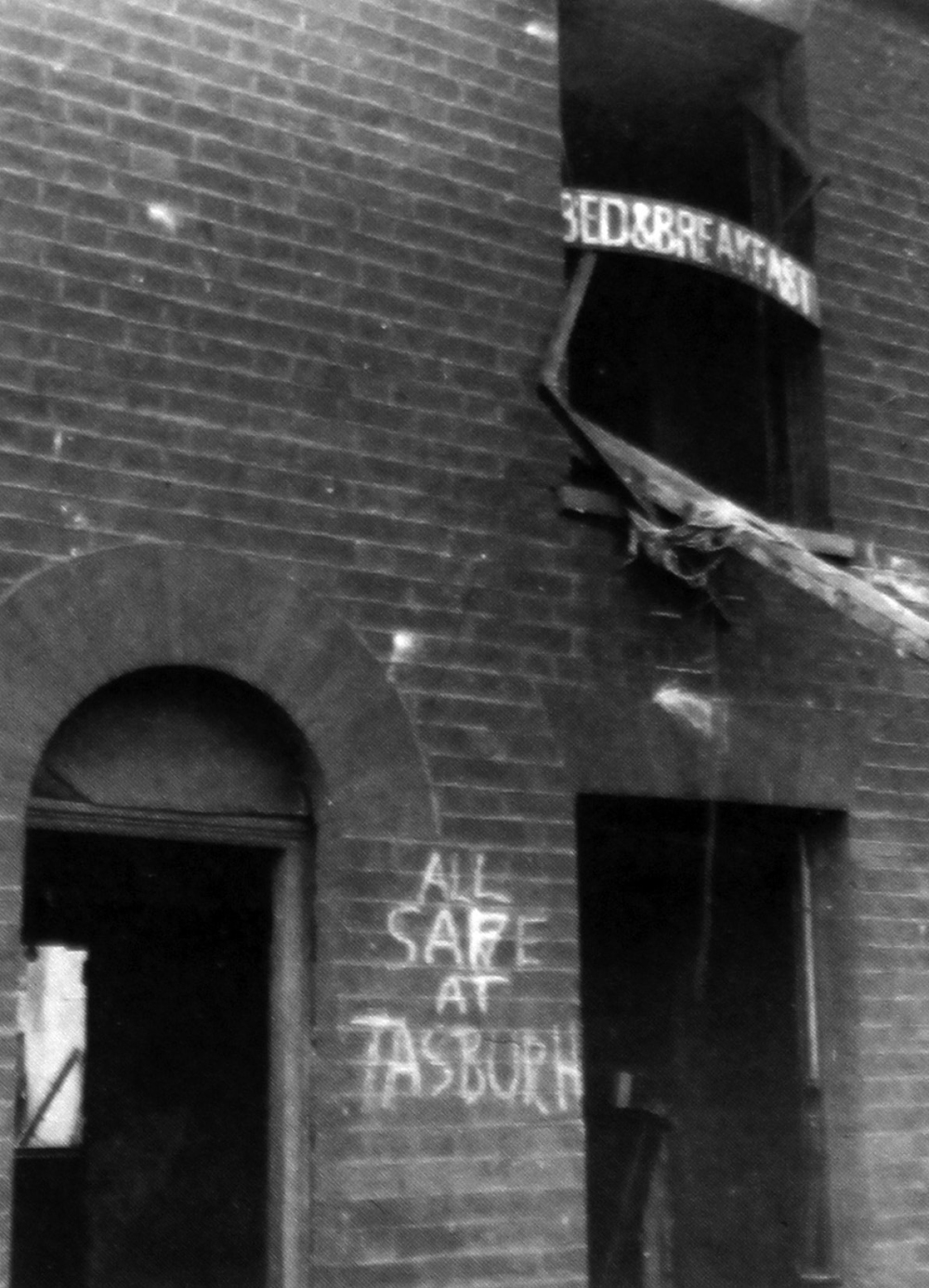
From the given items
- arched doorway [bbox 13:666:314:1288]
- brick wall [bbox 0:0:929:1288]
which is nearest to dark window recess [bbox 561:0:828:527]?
brick wall [bbox 0:0:929:1288]

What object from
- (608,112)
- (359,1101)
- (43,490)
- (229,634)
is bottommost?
(359,1101)

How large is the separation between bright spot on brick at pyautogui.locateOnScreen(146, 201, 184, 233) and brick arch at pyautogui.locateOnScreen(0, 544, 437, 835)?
45.6 inches

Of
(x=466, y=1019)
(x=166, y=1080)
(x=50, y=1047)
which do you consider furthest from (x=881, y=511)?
(x=50, y=1047)

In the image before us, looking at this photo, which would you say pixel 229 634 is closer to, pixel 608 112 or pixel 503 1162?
pixel 503 1162

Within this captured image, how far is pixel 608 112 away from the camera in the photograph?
8.45 metres

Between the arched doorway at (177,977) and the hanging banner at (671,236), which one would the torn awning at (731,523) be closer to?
the hanging banner at (671,236)

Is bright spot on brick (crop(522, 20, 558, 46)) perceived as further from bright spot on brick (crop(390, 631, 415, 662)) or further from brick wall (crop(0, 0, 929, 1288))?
bright spot on brick (crop(390, 631, 415, 662))

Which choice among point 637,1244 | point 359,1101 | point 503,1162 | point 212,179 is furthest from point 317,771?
point 637,1244

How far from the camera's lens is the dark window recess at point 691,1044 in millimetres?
7402

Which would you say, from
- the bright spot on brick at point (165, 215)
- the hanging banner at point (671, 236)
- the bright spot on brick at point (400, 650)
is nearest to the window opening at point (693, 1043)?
the bright spot on brick at point (400, 650)

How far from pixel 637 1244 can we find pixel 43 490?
438cm

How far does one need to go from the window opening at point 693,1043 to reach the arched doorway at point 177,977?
157 centimetres

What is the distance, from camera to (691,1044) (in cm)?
778

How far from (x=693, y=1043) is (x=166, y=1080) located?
3.08m
